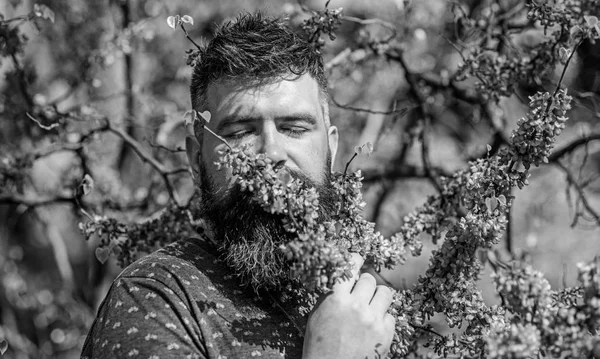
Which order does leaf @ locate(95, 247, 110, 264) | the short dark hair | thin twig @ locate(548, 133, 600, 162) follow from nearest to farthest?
the short dark hair, leaf @ locate(95, 247, 110, 264), thin twig @ locate(548, 133, 600, 162)

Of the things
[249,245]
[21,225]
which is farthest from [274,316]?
[21,225]

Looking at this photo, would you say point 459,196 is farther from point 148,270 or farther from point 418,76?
point 418,76

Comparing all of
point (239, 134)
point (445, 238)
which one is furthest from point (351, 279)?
point (239, 134)

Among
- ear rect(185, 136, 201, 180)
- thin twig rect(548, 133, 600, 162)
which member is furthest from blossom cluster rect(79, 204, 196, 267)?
thin twig rect(548, 133, 600, 162)

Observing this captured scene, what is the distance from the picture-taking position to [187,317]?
2023 millimetres

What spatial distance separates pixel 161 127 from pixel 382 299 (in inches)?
141

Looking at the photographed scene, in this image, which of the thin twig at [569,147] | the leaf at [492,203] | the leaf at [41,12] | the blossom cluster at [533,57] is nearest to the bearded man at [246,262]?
the leaf at [492,203]

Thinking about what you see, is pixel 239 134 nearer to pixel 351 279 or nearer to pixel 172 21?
pixel 172 21

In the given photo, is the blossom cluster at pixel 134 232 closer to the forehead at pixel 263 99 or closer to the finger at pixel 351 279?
the forehead at pixel 263 99

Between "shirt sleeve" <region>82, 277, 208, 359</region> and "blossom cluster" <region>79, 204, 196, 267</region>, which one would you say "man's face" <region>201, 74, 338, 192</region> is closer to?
"shirt sleeve" <region>82, 277, 208, 359</region>

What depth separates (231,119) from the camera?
2.34 meters

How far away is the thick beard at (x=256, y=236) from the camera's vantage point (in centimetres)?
225

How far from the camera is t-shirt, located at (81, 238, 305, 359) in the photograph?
195 cm

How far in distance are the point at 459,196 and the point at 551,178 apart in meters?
4.93
